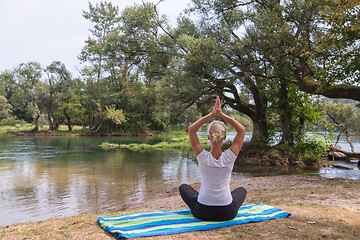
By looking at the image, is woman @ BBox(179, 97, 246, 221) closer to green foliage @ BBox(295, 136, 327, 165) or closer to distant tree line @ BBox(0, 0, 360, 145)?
distant tree line @ BBox(0, 0, 360, 145)

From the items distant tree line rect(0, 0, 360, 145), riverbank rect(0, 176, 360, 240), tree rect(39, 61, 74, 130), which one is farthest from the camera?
tree rect(39, 61, 74, 130)

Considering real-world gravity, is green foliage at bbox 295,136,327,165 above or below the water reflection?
above

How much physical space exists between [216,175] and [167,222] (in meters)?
1.07

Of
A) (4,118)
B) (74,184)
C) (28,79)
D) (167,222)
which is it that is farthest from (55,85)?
(167,222)

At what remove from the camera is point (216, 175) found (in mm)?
3902

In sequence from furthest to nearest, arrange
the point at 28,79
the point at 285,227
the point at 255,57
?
the point at 28,79, the point at 255,57, the point at 285,227

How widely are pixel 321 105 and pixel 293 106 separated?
58.6 inches

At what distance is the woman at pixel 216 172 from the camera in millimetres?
3863

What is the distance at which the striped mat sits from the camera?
3820 millimetres

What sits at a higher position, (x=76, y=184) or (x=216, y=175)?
(x=216, y=175)

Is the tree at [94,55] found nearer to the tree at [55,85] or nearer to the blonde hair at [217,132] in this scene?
the tree at [55,85]

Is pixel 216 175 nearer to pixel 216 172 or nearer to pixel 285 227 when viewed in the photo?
pixel 216 172

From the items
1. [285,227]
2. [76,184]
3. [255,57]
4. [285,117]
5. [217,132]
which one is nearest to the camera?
[217,132]

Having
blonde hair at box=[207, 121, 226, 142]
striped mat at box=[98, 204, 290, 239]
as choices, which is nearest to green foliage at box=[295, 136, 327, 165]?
striped mat at box=[98, 204, 290, 239]
